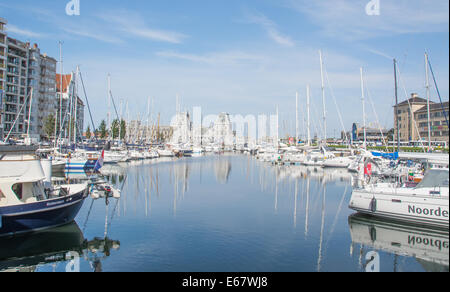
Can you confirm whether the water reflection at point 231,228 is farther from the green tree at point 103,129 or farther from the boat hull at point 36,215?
the green tree at point 103,129

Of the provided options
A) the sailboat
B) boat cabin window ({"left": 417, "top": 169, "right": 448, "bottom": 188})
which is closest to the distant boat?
the sailboat

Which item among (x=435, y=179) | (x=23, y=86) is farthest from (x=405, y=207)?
(x=23, y=86)

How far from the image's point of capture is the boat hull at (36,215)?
20.8 metres

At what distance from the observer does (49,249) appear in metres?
20.0

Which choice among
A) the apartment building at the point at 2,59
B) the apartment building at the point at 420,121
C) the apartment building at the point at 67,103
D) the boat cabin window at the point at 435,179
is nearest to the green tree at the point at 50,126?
the apartment building at the point at 67,103

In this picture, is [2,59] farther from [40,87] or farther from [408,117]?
[408,117]

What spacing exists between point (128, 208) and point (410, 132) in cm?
10667

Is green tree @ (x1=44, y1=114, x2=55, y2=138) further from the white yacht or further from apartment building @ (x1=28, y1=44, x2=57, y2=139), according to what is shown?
the white yacht

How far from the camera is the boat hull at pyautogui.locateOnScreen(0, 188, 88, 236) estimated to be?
68.1 feet

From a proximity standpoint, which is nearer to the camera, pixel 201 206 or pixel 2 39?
pixel 201 206

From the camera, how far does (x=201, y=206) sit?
3319cm
